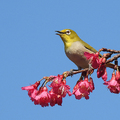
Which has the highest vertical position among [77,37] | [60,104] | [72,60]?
[77,37]

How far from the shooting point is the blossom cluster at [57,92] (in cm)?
393

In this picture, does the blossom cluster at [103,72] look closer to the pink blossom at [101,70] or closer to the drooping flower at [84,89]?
the pink blossom at [101,70]

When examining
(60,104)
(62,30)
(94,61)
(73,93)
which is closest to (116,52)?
(94,61)

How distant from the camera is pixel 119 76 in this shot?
3.77 meters

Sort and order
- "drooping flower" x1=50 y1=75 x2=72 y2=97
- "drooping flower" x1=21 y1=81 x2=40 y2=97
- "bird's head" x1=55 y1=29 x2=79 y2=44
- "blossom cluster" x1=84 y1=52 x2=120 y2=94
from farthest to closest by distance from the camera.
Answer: "bird's head" x1=55 y1=29 x2=79 y2=44 < "drooping flower" x1=21 y1=81 x2=40 y2=97 < "drooping flower" x1=50 y1=75 x2=72 y2=97 < "blossom cluster" x1=84 y1=52 x2=120 y2=94

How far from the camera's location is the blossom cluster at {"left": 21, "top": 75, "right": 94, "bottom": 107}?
3.93m

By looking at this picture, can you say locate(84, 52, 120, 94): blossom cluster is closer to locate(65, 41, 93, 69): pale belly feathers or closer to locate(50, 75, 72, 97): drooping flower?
locate(50, 75, 72, 97): drooping flower

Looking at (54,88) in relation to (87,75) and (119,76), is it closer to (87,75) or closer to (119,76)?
(87,75)

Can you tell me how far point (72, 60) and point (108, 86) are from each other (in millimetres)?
3419

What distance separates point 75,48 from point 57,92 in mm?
3250

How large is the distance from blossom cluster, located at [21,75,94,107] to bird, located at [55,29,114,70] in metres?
2.72

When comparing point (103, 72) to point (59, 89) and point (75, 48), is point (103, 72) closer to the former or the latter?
point (59, 89)

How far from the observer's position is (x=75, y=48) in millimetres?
7004

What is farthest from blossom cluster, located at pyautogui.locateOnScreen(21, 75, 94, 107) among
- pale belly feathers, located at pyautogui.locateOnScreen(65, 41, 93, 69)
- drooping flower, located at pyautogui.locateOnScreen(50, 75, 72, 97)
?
pale belly feathers, located at pyautogui.locateOnScreen(65, 41, 93, 69)
